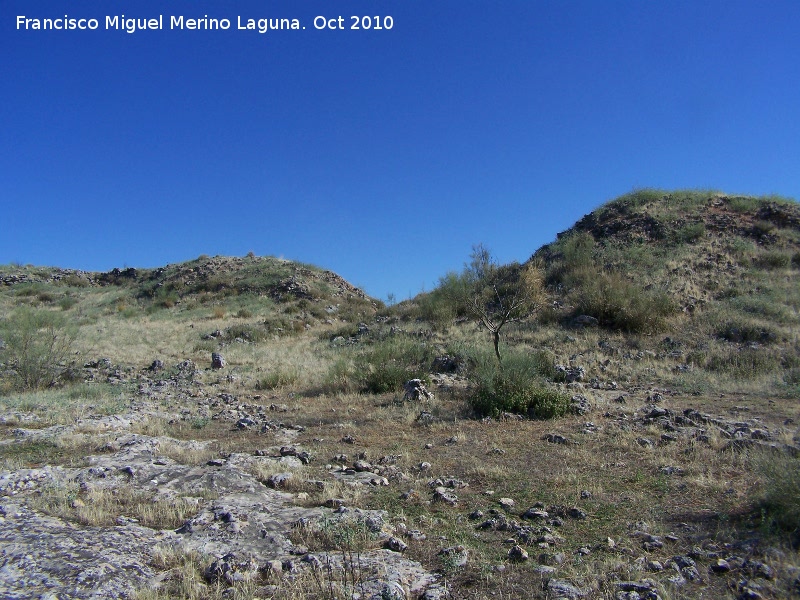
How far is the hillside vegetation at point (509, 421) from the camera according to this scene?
3814 mm

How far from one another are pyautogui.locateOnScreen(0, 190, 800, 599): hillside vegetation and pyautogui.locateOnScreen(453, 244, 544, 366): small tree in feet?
0.39

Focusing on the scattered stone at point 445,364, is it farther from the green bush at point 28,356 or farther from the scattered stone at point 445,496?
the green bush at point 28,356

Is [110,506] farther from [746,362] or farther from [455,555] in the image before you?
[746,362]

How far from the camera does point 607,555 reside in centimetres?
386

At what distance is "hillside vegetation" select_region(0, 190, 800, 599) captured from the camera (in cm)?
381

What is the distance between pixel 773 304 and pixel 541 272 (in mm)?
7650

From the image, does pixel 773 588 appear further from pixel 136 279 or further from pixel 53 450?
pixel 136 279

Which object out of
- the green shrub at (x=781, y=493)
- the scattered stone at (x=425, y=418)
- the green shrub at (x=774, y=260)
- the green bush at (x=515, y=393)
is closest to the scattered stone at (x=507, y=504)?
the green shrub at (x=781, y=493)

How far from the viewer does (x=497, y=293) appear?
1473 centimetres

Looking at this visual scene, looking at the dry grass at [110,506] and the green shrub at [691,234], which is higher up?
the green shrub at [691,234]

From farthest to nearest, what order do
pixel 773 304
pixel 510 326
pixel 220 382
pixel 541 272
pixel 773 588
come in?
pixel 541 272, pixel 510 326, pixel 773 304, pixel 220 382, pixel 773 588

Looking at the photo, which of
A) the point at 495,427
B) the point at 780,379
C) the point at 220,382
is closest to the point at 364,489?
the point at 495,427

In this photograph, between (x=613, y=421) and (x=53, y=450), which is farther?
(x=613, y=421)

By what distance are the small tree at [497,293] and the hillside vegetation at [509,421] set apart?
12 cm
